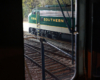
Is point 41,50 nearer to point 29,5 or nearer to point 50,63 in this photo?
point 50,63

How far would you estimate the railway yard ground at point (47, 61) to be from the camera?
156 centimetres

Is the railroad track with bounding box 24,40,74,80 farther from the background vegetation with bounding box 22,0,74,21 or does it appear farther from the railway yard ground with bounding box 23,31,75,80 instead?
the background vegetation with bounding box 22,0,74,21

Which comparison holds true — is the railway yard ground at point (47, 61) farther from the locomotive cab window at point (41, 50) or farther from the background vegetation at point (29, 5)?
the background vegetation at point (29, 5)

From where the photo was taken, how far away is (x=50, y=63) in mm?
2123

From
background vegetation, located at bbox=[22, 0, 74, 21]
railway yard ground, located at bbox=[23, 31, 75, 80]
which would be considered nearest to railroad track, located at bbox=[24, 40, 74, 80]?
railway yard ground, located at bbox=[23, 31, 75, 80]

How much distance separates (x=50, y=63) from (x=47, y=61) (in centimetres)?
11

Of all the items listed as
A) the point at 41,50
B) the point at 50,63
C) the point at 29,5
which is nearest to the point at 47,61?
the point at 50,63

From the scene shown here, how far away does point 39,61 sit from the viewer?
1.78 metres
